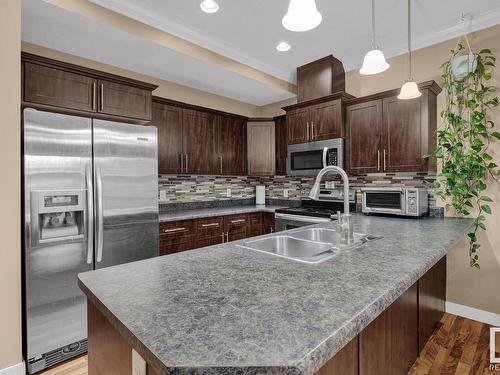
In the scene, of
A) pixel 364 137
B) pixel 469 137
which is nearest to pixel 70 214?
pixel 364 137

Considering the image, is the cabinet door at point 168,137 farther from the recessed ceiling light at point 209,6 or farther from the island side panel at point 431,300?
the island side panel at point 431,300

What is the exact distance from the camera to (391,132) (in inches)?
116

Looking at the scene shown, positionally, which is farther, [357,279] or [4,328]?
[4,328]

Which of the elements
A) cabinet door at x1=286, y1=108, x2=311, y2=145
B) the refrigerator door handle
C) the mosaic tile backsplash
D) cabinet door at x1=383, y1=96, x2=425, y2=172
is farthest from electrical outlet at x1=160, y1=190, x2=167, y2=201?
cabinet door at x1=383, y1=96, x2=425, y2=172

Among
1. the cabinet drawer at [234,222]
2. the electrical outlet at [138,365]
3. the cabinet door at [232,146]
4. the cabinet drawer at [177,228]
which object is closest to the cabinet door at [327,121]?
the cabinet door at [232,146]

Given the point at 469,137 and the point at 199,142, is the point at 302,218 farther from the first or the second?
the point at 469,137

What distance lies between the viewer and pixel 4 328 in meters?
1.79

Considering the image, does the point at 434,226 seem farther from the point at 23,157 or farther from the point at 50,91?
the point at 50,91

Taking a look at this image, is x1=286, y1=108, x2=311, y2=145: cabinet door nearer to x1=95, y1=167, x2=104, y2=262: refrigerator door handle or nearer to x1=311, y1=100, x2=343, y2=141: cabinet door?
x1=311, y1=100, x2=343, y2=141: cabinet door

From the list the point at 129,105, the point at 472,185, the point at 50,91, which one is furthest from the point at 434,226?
the point at 50,91

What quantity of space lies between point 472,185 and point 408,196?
0.58m

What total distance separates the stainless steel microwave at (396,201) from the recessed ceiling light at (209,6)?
7.63ft

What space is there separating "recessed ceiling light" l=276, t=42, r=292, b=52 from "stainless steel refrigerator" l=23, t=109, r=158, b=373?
1.78 metres

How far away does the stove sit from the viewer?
3.30 metres
